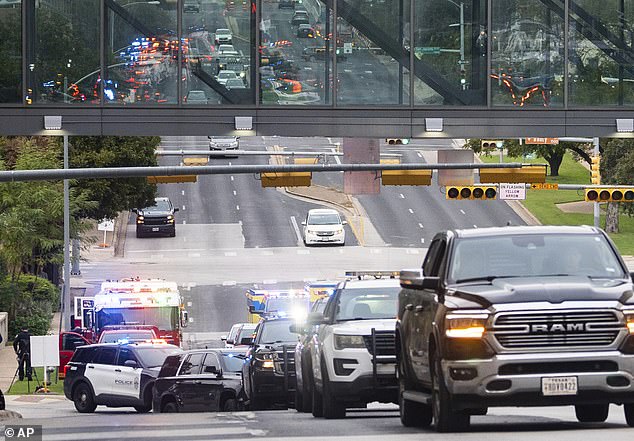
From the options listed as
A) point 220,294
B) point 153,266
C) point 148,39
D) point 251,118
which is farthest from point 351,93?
point 153,266

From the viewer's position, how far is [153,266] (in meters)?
71.2

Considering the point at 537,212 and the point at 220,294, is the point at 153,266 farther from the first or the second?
the point at 537,212

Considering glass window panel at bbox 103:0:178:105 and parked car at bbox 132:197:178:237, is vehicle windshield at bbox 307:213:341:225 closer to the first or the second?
parked car at bbox 132:197:178:237

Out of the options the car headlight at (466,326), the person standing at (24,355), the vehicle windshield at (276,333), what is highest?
the car headlight at (466,326)

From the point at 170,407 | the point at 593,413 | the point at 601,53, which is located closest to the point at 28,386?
the point at 170,407

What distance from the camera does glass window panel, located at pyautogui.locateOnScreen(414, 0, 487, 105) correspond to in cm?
2862

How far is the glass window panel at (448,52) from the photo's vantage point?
28.6m

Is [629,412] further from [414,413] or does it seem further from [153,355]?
[153,355]

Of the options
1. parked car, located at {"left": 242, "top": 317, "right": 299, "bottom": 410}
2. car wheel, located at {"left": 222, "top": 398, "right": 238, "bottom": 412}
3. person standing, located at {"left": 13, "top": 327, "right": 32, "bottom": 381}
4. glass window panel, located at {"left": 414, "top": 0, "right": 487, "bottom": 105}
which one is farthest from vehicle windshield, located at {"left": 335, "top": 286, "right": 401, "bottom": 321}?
person standing, located at {"left": 13, "top": 327, "right": 32, "bottom": 381}

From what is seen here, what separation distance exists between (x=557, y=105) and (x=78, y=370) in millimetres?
11945

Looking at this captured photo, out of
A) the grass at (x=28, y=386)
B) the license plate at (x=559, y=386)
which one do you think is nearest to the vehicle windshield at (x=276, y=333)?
the license plate at (x=559, y=386)

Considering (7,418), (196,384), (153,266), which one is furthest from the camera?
(153,266)

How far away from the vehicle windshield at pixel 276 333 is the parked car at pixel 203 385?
1.21m

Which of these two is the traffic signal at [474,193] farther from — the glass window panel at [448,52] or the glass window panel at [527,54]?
the glass window panel at [448,52]
